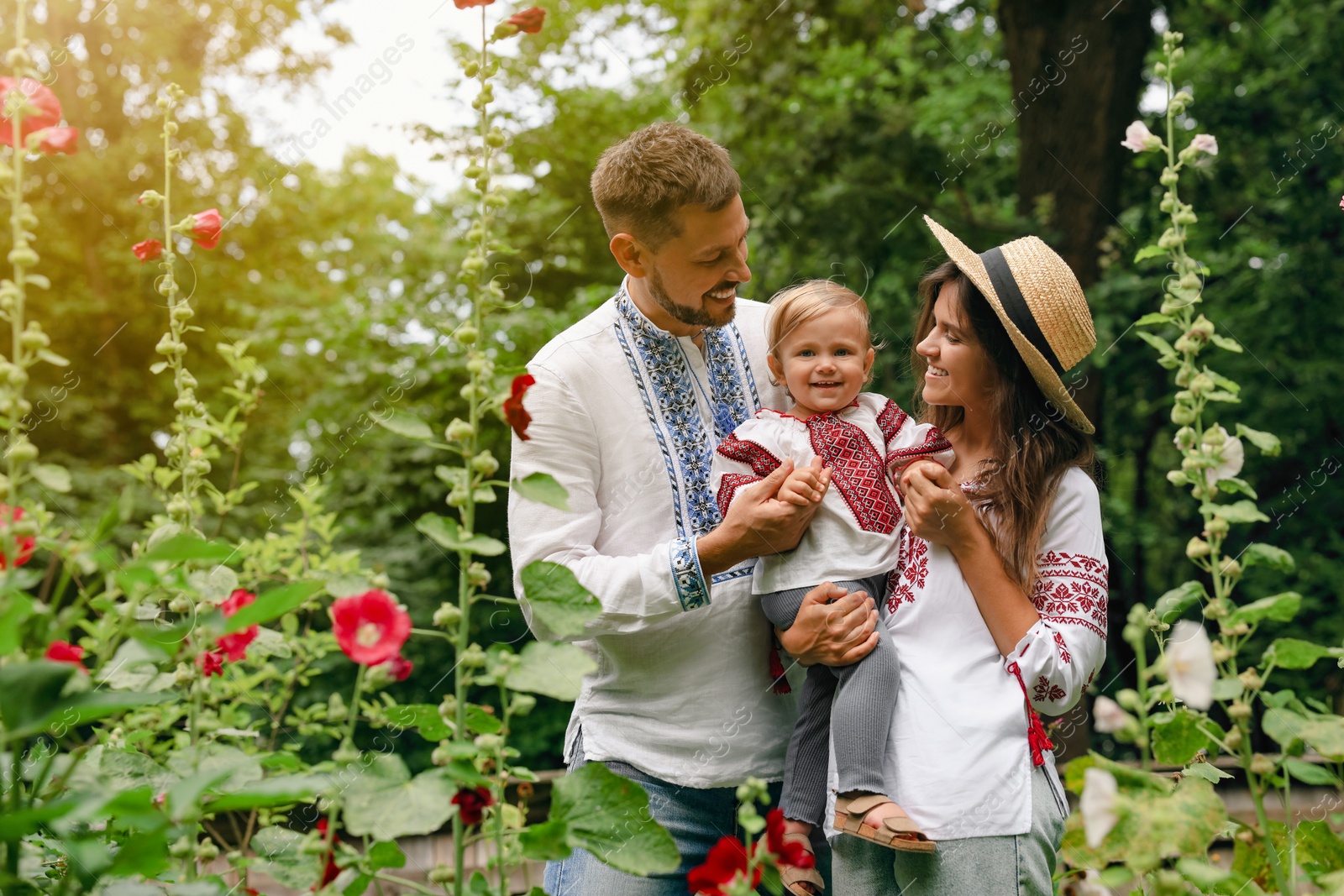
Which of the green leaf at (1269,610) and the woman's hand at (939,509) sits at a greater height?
the woman's hand at (939,509)

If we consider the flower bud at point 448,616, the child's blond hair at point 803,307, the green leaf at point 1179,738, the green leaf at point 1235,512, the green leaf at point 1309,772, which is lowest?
the green leaf at point 1309,772

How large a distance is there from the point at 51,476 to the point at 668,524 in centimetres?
126

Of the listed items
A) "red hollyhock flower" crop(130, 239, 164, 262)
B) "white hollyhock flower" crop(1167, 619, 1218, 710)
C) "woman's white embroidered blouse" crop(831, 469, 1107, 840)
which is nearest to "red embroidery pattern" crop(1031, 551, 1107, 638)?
"woman's white embroidered blouse" crop(831, 469, 1107, 840)

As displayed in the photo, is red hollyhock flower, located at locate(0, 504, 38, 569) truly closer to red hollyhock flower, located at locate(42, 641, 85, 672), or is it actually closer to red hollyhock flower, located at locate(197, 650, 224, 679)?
red hollyhock flower, located at locate(42, 641, 85, 672)

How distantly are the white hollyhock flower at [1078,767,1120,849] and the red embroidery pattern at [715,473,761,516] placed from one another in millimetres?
1168

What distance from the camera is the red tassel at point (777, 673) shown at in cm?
202

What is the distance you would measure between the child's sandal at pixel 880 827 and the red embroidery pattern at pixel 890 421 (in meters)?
0.73

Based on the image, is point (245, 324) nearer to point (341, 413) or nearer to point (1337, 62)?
point (341, 413)

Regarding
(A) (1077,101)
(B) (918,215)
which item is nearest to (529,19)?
(A) (1077,101)

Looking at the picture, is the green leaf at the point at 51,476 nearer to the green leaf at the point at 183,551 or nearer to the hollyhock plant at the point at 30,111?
the green leaf at the point at 183,551

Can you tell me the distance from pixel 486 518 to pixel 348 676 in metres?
1.38

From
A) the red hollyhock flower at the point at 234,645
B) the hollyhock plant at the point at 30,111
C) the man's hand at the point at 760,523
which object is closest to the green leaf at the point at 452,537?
the red hollyhock flower at the point at 234,645

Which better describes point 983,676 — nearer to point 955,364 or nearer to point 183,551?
point 955,364

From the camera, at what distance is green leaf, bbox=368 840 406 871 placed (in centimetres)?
103
